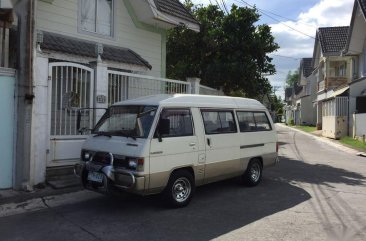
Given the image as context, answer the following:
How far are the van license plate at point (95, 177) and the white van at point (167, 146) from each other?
2 centimetres

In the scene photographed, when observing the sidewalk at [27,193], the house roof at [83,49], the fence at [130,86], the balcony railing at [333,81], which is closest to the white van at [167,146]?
the sidewalk at [27,193]

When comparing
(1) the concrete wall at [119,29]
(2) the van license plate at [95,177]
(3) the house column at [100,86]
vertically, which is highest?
(1) the concrete wall at [119,29]

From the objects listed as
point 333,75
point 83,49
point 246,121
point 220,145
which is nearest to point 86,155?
point 220,145

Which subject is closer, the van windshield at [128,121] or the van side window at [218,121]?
the van windshield at [128,121]

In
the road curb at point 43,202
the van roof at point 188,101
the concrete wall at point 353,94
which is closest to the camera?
the road curb at point 43,202

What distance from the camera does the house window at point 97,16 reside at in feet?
39.0

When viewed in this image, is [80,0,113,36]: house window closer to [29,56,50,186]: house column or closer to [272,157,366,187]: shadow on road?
[29,56,50,186]: house column

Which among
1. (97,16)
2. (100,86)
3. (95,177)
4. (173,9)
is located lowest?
(95,177)

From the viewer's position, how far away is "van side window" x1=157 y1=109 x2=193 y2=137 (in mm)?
6957

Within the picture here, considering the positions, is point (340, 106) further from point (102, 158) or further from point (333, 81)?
point (102, 158)

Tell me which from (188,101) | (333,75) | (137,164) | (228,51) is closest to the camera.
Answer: (137,164)

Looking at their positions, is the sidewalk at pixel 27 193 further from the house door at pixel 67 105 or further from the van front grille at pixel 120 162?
the van front grille at pixel 120 162

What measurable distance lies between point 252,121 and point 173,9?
645cm

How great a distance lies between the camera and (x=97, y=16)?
483 inches
